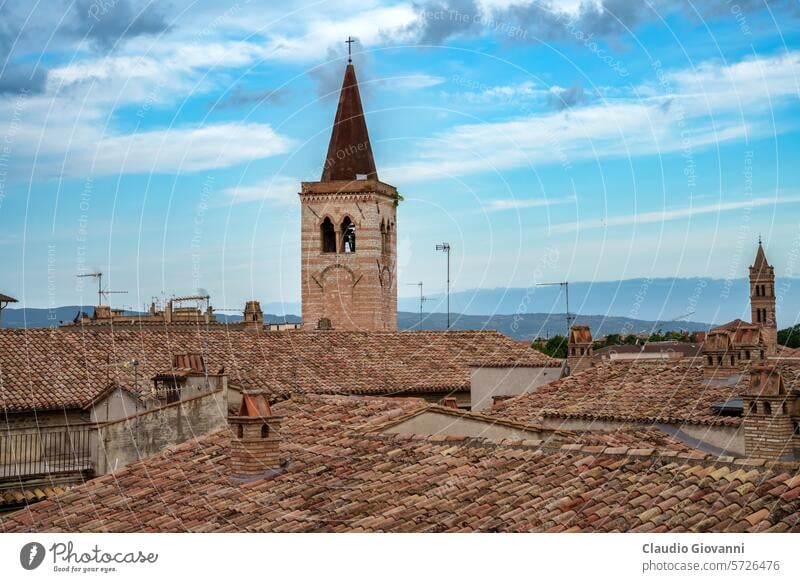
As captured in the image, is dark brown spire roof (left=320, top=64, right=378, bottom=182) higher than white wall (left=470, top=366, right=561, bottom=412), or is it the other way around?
dark brown spire roof (left=320, top=64, right=378, bottom=182)

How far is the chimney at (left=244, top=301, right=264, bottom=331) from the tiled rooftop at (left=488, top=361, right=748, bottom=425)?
66.2ft

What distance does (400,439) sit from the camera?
46.8 feet

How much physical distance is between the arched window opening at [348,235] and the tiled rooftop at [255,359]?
66.9ft

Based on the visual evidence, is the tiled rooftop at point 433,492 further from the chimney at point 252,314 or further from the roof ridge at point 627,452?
the chimney at point 252,314

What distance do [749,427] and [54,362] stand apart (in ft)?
57.8

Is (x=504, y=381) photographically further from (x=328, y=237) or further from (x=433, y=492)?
(x=328, y=237)

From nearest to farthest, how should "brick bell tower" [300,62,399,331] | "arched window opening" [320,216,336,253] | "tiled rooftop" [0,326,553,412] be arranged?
"tiled rooftop" [0,326,553,412]
"brick bell tower" [300,62,399,331]
"arched window opening" [320,216,336,253]

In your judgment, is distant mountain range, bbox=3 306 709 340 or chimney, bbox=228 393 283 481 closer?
chimney, bbox=228 393 283 481

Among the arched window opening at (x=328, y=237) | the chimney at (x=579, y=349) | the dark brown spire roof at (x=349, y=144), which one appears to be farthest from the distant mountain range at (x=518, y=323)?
the dark brown spire roof at (x=349, y=144)

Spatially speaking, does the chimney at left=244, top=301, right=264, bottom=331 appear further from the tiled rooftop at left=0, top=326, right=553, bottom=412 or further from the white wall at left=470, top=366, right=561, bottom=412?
the white wall at left=470, top=366, right=561, bottom=412

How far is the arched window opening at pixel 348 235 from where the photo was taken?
5988cm

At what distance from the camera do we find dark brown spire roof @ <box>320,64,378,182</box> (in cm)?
5812

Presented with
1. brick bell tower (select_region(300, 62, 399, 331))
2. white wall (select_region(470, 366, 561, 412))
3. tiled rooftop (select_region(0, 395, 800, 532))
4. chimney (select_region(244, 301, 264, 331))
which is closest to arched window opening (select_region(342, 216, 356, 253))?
brick bell tower (select_region(300, 62, 399, 331))
